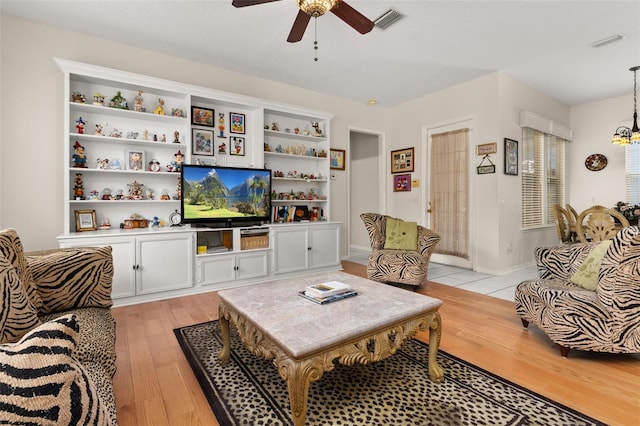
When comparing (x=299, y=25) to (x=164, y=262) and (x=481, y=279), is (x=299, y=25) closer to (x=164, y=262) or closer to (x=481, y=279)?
(x=164, y=262)

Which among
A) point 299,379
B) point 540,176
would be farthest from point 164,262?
point 540,176

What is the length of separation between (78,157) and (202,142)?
131cm

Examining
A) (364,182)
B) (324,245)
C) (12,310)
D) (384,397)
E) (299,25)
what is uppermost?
(299,25)

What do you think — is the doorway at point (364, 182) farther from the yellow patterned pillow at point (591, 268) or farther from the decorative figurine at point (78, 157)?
the decorative figurine at point (78, 157)

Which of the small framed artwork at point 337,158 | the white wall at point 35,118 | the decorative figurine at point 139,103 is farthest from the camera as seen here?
the small framed artwork at point 337,158

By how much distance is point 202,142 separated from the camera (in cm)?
395

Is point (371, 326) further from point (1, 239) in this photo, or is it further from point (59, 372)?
point (1, 239)

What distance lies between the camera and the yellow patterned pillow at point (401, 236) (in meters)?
3.82

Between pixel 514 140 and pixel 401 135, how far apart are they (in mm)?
1821

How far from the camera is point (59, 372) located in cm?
55

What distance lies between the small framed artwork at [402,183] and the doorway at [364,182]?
0.87 ft

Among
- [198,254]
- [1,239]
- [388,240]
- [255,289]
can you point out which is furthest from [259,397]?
[388,240]

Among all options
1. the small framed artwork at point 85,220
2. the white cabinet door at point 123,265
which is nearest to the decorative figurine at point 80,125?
the small framed artwork at point 85,220

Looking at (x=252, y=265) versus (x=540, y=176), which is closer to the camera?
(x=252, y=265)
